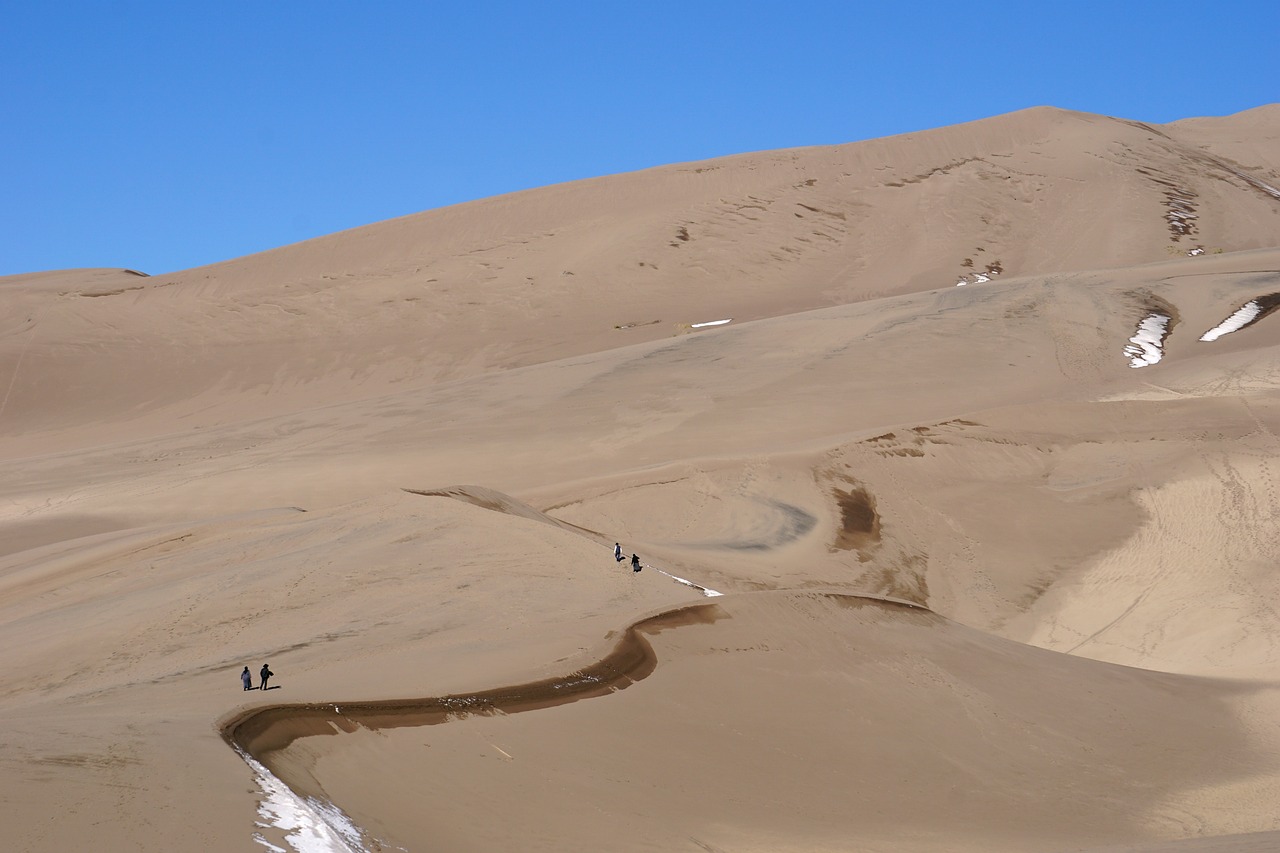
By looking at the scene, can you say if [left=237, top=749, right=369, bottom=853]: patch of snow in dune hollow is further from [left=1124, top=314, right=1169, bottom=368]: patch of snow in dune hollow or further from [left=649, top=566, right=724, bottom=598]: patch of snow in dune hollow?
[left=1124, top=314, right=1169, bottom=368]: patch of snow in dune hollow

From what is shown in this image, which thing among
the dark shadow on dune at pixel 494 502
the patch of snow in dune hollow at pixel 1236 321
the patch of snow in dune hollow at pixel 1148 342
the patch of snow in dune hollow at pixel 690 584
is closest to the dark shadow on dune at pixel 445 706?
the patch of snow in dune hollow at pixel 690 584

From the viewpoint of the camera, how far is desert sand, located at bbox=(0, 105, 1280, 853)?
424 inches

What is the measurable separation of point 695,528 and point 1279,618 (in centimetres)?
971

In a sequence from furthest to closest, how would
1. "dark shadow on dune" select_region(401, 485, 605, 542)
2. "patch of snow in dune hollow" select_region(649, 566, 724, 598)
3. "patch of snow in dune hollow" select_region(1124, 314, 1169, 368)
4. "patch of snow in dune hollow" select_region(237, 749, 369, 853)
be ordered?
1. "patch of snow in dune hollow" select_region(1124, 314, 1169, 368)
2. "dark shadow on dune" select_region(401, 485, 605, 542)
3. "patch of snow in dune hollow" select_region(649, 566, 724, 598)
4. "patch of snow in dune hollow" select_region(237, 749, 369, 853)

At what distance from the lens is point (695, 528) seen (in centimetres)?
2384

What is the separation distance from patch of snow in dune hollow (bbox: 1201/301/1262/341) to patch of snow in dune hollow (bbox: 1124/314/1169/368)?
1.14m

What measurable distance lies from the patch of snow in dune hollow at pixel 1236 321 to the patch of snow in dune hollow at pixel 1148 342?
1143 mm

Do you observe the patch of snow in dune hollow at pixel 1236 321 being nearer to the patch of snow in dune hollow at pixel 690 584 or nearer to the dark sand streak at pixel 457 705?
the patch of snow in dune hollow at pixel 690 584

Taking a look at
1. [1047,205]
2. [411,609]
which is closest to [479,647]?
[411,609]

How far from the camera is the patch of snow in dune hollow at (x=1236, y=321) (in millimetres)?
33812

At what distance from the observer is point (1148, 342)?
3431 cm

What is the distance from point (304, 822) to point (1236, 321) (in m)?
32.1

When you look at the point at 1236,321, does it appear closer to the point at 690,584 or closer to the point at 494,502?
the point at 690,584

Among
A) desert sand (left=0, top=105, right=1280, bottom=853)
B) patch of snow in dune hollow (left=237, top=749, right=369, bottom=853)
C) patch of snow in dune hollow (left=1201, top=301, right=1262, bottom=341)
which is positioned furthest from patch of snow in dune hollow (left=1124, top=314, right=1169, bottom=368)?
patch of snow in dune hollow (left=237, top=749, right=369, bottom=853)
